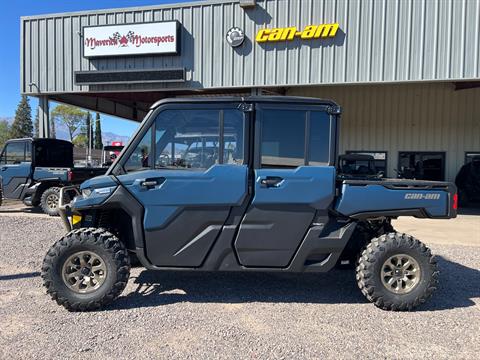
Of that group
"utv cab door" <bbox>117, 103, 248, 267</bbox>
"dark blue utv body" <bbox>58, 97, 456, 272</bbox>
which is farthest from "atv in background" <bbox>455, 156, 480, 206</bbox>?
"utv cab door" <bbox>117, 103, 248, 267</bbox>

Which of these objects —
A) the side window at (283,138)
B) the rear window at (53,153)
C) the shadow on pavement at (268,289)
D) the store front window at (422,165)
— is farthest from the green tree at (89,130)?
the side window at (283,138)

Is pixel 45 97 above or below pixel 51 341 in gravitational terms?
above

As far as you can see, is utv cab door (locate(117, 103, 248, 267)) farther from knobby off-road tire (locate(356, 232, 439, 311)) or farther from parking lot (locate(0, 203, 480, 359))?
knobby off-road tire (locate(356, 232, 439, 311))

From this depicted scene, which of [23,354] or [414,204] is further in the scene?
[414,204]

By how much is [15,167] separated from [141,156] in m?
8.92

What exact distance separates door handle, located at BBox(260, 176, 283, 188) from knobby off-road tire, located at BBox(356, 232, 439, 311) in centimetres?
121

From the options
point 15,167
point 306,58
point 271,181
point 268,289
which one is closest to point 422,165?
point 306,58

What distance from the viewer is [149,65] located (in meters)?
12.9

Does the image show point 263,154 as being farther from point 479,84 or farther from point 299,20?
point 479,84

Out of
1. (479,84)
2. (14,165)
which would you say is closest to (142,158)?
(14,165)

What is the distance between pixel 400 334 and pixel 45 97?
14.3m

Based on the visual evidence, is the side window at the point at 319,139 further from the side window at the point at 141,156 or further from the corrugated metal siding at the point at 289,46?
the corrugated metal siding at the point at 289,46

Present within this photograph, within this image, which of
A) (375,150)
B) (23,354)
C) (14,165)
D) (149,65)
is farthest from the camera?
(375,150)

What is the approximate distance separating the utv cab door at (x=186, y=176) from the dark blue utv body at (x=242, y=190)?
0.01m
